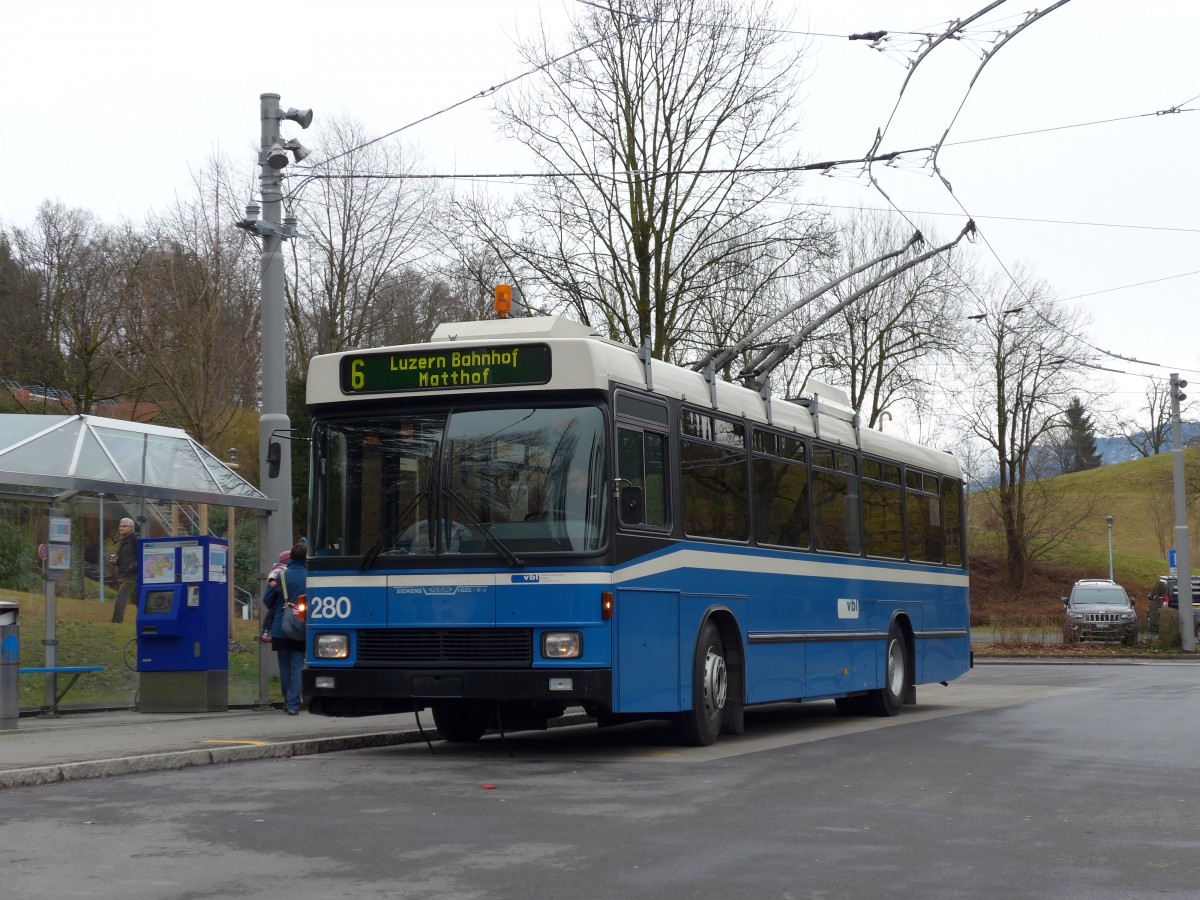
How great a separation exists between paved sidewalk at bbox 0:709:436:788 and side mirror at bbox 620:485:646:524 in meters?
3.26

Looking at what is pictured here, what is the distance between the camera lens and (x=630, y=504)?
11656mm

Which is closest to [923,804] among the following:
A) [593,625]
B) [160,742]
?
[593,625]

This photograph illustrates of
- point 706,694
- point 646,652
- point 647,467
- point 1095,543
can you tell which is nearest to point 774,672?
point 706,694

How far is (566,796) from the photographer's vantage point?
974 cm

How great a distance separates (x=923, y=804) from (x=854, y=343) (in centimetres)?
3965

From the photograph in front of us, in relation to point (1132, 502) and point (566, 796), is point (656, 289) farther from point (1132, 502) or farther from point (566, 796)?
point (1132, 502)

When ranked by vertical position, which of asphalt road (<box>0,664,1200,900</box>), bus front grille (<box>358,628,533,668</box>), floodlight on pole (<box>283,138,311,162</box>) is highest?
floodlight on pole (<box>283,138,311,162</box>)

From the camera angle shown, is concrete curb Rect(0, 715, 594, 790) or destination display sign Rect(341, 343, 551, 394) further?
destination display sign Rect(341, 343, 551, 394)

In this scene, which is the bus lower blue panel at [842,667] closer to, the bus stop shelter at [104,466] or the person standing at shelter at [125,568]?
the bus stop shelter at [104,466]

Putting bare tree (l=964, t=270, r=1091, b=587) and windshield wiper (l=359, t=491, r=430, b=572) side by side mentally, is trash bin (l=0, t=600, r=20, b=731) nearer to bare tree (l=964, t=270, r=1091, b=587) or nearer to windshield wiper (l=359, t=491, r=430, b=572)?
windshield wiper (l=359, t=491, r=430, b=572)

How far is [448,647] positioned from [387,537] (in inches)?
38.4

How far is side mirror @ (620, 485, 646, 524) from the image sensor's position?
11.6 meters

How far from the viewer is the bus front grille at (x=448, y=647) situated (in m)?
11.5

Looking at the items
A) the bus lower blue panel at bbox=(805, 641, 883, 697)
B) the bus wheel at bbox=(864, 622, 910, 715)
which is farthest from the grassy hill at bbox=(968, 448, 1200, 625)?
the bus lower blue panel at bbox=(805, 641, 883, 697)
